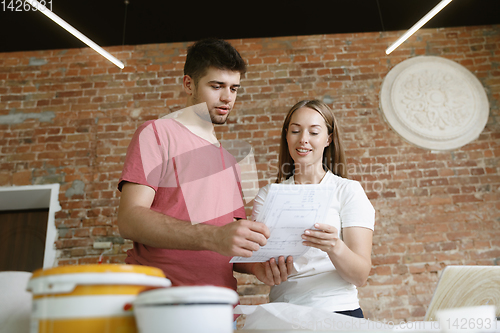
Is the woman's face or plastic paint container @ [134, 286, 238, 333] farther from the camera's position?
the woman's face

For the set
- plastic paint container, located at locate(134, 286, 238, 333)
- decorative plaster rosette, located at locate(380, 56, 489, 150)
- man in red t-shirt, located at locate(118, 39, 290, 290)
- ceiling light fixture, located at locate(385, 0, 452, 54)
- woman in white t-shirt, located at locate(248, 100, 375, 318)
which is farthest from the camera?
decorative plaster rosette, located at locate(380, 56, 489, 150)

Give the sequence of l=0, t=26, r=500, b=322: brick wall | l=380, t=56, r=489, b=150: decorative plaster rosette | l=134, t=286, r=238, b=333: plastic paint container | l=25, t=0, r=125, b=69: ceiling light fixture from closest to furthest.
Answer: l=134, t=286, r=238, b=333: plastic paint container, l=25, t=0, r=125, b=69: ceiling light fixture, l=0, t=26, r=500, b=322: brick wall, l=380, t=56, r=489, b=150: decorative plaster rosette

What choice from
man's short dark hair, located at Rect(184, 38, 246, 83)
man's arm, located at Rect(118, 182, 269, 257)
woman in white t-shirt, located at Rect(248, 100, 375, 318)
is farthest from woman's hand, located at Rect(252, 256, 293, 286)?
man's short dark hair, located at Rect(184, 38, 246, 83)

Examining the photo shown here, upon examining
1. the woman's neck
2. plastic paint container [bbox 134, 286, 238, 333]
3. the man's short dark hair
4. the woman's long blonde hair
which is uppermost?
the man's short dark hair

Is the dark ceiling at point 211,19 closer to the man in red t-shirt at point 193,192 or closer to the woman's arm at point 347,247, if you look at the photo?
the man in red t-shirt at point 193,192

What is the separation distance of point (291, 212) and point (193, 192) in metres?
0.51

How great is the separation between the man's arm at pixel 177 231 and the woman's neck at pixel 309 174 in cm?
79

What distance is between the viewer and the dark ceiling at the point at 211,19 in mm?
3287

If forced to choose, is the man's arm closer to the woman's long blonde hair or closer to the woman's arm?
the woman's arm

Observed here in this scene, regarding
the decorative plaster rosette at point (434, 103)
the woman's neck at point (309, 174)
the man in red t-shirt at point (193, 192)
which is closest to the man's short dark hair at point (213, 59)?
the man in red t-shirt at point (193, 192)

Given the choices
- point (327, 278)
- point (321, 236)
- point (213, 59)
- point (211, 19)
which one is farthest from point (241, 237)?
point (211, 19)

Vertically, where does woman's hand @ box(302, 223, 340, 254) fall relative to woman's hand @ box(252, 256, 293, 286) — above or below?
above

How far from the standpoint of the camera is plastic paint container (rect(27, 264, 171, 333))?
1.86 ft

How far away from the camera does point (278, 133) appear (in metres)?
3.44
